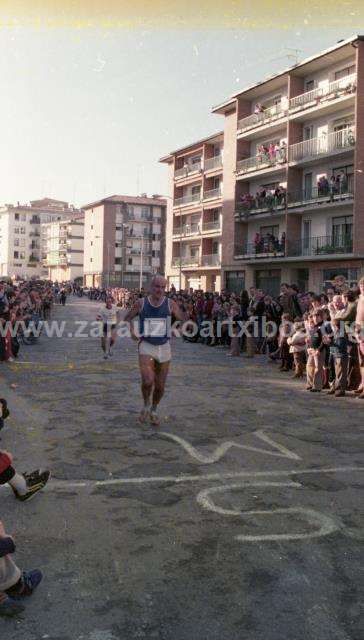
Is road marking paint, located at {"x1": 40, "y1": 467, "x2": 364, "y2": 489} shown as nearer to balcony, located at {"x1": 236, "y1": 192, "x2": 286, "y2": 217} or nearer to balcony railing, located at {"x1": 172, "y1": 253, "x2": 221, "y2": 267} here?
balcony, located at {"x1": 236, "y1": 192, "x2": 286, "y2": 217}

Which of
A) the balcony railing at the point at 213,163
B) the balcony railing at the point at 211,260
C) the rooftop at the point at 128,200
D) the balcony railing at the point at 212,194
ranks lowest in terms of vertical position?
the balcony railing at the point at 211,260

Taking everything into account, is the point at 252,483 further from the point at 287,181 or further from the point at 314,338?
the point at 287,181

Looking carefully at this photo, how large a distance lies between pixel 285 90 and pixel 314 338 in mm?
31266

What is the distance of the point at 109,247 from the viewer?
301 feet

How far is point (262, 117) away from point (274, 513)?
1496 inches

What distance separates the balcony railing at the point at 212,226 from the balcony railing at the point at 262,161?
24.0 ft

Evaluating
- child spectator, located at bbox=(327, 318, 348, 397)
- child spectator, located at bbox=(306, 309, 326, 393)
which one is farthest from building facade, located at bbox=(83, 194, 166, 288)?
child spectator, located at bbox=(327, 318, 348, 397)

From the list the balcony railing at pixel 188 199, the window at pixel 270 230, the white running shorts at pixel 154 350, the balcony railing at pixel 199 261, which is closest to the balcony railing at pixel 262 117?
the window at pixel 270 230

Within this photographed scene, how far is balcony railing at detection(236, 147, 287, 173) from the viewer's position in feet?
124

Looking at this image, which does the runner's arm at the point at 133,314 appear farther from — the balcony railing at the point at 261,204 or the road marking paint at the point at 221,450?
the balcony railing at the point at 261,204

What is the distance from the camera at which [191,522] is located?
176 inches

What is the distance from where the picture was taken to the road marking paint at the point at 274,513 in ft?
13.8

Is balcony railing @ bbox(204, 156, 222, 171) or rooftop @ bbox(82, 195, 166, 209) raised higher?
rooftop @ bbox(82, 195, 166, 209)

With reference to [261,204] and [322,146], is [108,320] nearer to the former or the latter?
[322,146]
